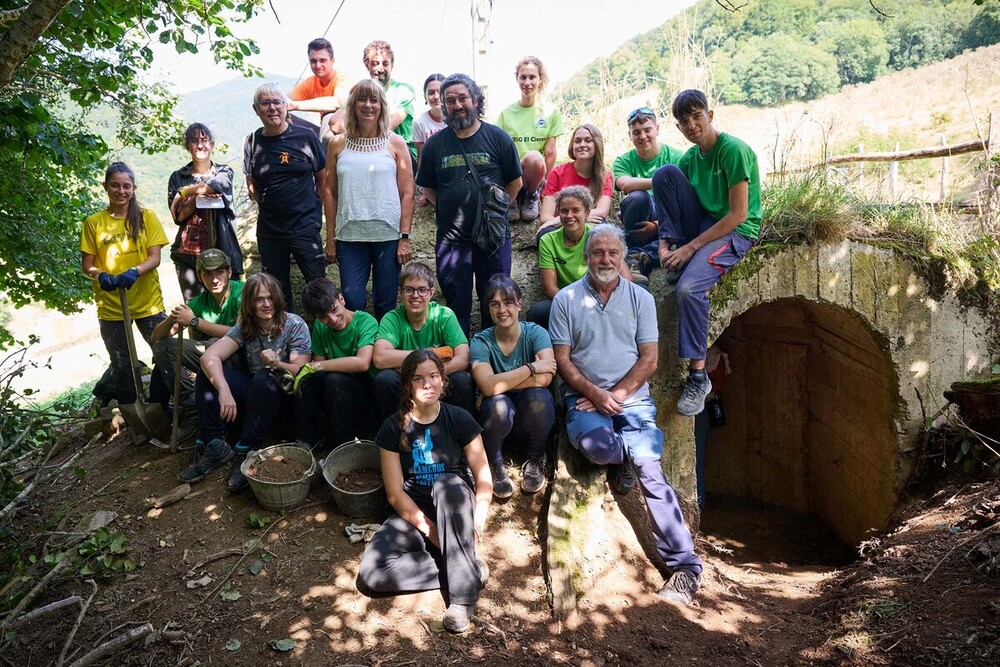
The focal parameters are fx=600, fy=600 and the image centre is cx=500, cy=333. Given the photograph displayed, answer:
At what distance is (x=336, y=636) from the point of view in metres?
2.96

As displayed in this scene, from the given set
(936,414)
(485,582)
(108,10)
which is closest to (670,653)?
(485,582)

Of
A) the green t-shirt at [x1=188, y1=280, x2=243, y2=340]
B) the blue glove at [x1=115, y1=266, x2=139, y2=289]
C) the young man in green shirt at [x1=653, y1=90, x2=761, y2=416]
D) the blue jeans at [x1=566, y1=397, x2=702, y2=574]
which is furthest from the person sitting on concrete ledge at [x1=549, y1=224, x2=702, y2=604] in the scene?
the blue glove at [x1=115, y1=266, x2=139, y2=289]

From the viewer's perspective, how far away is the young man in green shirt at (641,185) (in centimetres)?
487

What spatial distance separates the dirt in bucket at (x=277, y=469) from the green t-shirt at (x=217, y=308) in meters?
1.06

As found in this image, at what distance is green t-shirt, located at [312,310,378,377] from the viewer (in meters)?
4.00

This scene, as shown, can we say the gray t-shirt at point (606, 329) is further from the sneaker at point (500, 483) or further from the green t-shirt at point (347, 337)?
the green t-shirt at point (347, 337)

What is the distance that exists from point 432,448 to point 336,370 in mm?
971

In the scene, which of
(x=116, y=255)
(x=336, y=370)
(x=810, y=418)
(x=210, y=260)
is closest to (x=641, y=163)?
(x=336, y=370)

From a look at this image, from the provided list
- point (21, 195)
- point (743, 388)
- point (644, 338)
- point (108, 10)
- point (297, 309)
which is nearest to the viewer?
point (108, 10)

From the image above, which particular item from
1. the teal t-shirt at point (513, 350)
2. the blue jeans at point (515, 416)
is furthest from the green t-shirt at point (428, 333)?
the blue jeans at point (515, 416)

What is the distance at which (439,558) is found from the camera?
10.7 ft

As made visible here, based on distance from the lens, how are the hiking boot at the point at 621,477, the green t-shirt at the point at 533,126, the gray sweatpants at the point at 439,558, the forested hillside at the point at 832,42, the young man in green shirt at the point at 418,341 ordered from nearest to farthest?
the gray sweatpants at the point at 439,558, the young man in green shirt at the point at 418,341, the hiking boot at the point at 621,477, the green t-shirt at the point at 533,126, the forested hillside at the point at 832,42

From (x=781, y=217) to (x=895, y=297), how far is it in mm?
1106

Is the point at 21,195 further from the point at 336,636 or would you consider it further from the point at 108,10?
the point at 336,636
